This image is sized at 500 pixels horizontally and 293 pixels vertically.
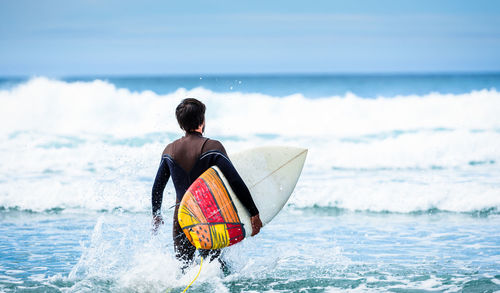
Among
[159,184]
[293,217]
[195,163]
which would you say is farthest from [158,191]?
[293,217]

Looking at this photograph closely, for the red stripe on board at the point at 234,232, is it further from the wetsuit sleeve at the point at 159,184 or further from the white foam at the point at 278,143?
the white foam at the point at 278,143

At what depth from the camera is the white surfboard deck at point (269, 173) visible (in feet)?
13.5

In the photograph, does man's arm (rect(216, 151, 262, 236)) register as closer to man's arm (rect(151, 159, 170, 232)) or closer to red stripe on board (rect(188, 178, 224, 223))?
red stripe on board (rect(188, 178, 224, 223))

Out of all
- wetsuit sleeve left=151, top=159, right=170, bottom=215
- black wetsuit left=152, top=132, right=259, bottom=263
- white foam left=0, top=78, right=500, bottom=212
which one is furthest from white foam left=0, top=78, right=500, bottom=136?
black wetsuit left=152, top=132, right=259, bottom=263

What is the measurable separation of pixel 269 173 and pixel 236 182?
25.3 inches

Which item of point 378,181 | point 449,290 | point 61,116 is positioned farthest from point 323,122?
point 449,290

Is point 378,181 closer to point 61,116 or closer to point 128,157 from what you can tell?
point 128,157

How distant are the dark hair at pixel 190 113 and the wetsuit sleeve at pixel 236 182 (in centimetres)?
28

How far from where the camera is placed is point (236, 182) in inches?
143

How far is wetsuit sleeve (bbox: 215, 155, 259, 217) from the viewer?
3.58 m

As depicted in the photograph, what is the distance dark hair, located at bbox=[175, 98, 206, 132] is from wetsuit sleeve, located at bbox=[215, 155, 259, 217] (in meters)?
0.28

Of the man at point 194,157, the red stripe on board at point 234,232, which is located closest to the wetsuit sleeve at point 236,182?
the man at point 194,157

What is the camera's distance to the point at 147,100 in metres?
24.0

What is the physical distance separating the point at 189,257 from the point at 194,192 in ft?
1.86
